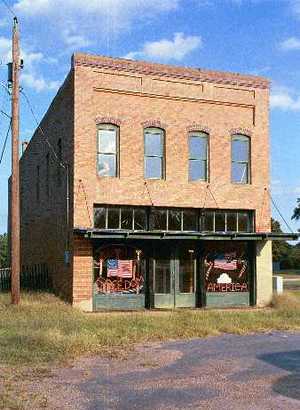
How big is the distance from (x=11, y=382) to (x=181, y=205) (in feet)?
44.0

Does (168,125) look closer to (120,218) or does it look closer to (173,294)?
(120,218)

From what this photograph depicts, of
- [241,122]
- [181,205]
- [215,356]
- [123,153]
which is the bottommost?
[215,356]

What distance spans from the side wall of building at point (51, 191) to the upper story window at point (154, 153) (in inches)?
108

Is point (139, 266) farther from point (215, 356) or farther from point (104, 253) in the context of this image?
point (215, 356)

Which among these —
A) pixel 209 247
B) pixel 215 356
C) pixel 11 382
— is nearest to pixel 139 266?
pixel 209 247

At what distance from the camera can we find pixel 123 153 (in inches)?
→ 845

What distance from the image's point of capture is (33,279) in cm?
2464

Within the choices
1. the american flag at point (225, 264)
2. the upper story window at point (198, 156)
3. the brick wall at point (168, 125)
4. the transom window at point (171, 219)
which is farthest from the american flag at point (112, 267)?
the upper story window at point (198, 156)

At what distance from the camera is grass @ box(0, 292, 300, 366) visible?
40.3ft

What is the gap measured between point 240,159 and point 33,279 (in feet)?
31.0

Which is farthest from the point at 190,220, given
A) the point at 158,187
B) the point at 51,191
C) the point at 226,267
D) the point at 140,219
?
the point at 51,191

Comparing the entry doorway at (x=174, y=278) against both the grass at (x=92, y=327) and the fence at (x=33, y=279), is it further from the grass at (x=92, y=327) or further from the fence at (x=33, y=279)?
the fence at (x=33, y=279)

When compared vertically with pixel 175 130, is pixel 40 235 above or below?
below

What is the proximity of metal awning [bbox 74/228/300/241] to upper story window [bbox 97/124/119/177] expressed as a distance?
2454mm
